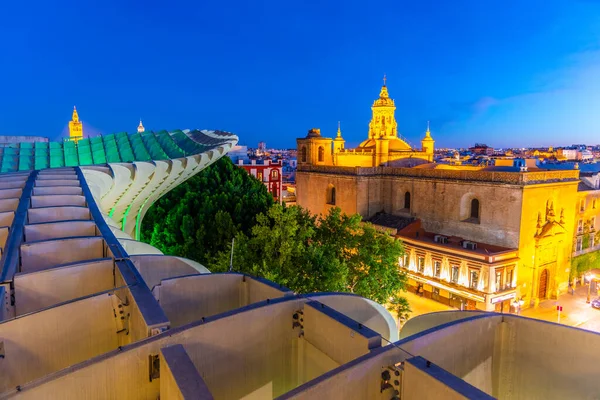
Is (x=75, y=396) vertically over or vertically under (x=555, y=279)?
over

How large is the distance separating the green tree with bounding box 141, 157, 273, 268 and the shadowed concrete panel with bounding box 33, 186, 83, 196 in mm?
6907

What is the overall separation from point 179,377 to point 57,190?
8854 millimetres

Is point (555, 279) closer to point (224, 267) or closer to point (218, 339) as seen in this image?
point (224, 267)

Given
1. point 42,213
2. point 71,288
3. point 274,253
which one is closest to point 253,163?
point 274,253

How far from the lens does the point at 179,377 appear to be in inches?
135

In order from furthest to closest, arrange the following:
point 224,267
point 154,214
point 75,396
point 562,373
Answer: point 154,214, point 224,267, point 562,373, point 75,396

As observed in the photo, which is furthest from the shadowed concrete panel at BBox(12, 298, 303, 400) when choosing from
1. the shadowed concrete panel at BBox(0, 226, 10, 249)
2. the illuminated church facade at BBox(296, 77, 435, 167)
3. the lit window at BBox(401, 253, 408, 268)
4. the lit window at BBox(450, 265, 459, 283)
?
the illuminated church facade at BBox(296, 77, 435, 167)

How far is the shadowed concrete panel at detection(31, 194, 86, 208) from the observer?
949 cm

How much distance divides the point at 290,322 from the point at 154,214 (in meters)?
19.9

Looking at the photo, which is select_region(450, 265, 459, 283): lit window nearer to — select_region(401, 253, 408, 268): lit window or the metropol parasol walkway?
select_region(401, 253, 408, 268): lit window

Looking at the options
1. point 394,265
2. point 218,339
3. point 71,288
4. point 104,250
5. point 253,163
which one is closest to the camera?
point 218,339

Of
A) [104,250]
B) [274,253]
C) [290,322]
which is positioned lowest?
[274,253]

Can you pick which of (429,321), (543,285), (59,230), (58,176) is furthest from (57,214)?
(543,285)

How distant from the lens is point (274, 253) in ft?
52.0
